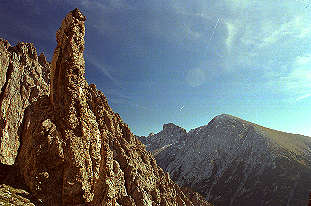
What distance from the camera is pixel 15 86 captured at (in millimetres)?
86750

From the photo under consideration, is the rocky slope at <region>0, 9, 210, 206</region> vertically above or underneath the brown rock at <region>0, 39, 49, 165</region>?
underneath

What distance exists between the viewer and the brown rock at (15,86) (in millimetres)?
72000

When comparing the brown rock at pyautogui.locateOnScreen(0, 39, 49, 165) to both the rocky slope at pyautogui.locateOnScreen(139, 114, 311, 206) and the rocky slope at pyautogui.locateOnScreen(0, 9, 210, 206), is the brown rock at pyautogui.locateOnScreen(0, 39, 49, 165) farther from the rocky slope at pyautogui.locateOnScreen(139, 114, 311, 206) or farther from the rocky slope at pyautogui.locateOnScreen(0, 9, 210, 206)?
the rocky slope at pyautogui.locateOnScreen(139, 114, 311, 206)

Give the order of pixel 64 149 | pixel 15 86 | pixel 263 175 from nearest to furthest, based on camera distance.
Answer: pixel 64 149 < pixel 15 86 < pixel 263 175

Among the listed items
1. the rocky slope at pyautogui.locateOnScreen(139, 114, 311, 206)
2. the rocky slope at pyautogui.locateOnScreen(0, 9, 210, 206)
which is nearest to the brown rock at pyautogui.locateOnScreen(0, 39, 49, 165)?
the rocky slope at pyautogui.locateOnScreen(0, 9, 210, 206)

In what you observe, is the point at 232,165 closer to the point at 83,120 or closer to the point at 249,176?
the point at 249,176

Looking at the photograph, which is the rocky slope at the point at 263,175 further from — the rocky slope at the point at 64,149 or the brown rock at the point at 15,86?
the brown rock at the point at 15,86

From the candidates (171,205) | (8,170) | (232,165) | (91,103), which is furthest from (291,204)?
(8,170)

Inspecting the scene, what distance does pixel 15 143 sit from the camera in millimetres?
72562

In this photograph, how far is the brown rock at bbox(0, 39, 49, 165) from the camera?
7200 cm

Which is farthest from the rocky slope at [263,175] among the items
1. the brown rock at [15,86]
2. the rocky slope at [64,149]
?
the brown rock at [15,86]

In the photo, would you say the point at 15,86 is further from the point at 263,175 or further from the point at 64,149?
the point at 263,175

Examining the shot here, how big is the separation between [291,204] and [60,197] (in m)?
142

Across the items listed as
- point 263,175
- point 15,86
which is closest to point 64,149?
point 15,86
